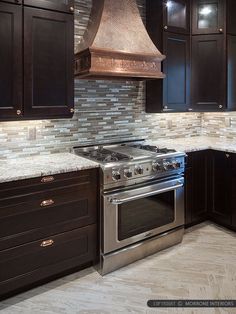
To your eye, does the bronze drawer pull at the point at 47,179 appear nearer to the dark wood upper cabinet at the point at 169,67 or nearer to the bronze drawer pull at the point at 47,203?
the bronze drawer pull at the point at 47,203

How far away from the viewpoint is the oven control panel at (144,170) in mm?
2660

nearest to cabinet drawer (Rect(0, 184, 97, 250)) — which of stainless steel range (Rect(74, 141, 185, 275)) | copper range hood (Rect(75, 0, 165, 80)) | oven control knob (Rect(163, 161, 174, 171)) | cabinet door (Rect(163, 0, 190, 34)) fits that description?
stainless steel range (Rect(74, 141, 185, 275))

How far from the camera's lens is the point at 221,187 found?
361cm

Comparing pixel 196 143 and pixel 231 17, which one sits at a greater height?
pixel 231 17

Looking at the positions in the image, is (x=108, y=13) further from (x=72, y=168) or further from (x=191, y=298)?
(x=191, y=298)

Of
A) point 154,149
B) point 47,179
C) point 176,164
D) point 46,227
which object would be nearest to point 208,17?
point 154,149

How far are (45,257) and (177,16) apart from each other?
116 inches

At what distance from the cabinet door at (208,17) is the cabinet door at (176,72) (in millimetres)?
212

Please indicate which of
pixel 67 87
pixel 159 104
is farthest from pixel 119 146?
pixel 67 87

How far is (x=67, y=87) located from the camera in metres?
2.75

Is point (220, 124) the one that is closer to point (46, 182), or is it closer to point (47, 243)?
point (46, 182)

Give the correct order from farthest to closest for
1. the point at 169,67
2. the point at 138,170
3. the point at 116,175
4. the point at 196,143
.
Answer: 1. the point at 196,143
2. the point at 169,67
3. the point at 138,170
4. the point at 116,175

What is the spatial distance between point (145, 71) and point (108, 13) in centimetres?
63

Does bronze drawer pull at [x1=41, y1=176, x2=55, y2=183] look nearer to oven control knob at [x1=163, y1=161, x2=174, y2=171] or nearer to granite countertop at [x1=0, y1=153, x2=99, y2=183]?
granite countertop at [x1=0, y1=153, x2=99, y2=183]
